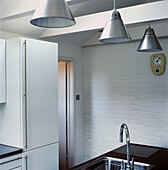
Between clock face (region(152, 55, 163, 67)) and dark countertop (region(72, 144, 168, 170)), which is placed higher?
clock face (region(152, 55, 163, 67))

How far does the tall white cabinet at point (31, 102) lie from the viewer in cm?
294

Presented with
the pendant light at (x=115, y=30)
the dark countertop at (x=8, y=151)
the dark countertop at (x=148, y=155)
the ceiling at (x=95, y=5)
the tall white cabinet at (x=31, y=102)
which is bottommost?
the dark countertop at (x=148, y=155)

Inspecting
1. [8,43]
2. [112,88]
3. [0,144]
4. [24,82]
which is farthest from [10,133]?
[112,88]

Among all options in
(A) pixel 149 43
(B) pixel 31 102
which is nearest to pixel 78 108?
(B) pixel 31 102

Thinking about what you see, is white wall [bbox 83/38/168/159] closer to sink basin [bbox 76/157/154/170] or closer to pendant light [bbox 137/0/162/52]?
pendant light [bbox 137/0/162/52]

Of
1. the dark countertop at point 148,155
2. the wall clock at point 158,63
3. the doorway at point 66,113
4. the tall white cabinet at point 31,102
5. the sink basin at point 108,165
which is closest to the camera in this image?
the sink basin at point 108,165

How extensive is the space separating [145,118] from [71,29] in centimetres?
188

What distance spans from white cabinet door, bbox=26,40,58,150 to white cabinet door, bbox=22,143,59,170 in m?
0.08

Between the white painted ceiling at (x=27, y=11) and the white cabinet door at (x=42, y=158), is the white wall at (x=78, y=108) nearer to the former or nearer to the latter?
the white painted ceiling at (x=27, y=11)

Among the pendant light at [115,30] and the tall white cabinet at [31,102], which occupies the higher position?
the pendant light at [115,30]

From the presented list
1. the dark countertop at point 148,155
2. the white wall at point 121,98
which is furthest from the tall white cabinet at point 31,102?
the white wall at point 121,98

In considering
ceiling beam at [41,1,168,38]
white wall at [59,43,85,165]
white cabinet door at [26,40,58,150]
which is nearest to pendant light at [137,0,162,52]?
ceiling beam at [41,1,168,38]

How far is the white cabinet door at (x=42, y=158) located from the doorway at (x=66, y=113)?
1.30 m

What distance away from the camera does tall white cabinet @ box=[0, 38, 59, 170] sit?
294 centimetres
